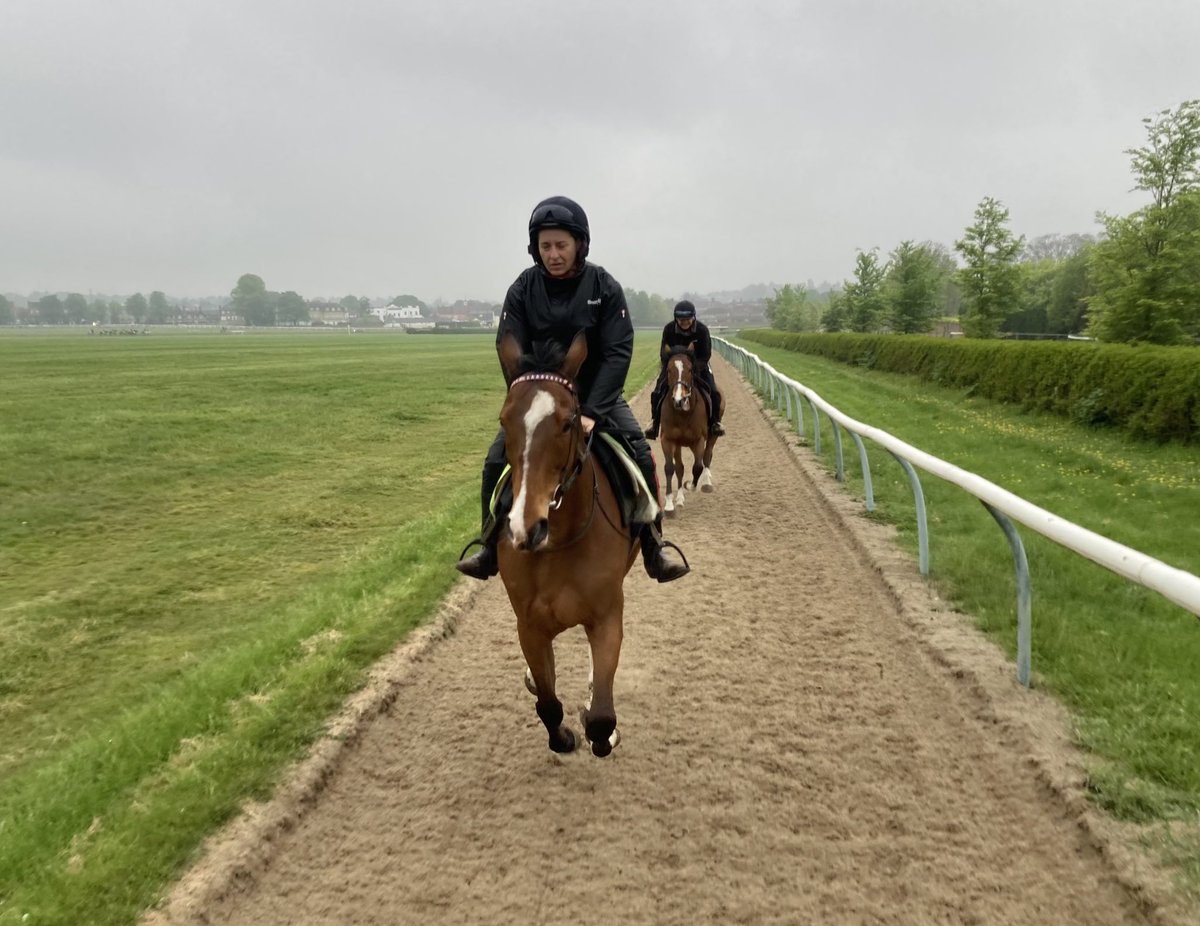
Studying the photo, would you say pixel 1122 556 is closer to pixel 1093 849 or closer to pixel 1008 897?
pixel 1093 849

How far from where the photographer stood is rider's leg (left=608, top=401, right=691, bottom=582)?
4.08m

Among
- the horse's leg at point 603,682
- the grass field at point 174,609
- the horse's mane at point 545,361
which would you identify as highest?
the horse's mane at point 545,361

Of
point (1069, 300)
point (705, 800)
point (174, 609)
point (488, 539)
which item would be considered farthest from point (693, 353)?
point (1069, 300)

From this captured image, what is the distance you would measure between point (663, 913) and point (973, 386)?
63.3 ft

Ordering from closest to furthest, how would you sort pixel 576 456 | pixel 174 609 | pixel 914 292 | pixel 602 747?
pixel 576 456 → pixel 602 747 → pixel 174 609 → pixel 914 292

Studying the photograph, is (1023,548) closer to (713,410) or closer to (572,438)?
(572,438)

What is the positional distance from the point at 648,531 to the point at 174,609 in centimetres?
486

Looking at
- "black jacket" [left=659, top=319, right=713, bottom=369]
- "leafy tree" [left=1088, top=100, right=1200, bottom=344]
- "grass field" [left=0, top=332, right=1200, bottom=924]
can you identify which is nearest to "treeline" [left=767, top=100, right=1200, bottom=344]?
"leafy tree" [left=1088, top=100, right=1200, bottom=344]

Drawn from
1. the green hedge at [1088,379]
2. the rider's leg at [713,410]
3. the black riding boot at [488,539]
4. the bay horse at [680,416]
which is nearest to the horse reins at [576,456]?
the black riding boot at [488,539]

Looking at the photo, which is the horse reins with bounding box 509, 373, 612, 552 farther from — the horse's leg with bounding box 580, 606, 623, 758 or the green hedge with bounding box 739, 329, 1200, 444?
the green hedge with bounding box 739, 329, 1200, 444

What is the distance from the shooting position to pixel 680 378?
877 centimetres

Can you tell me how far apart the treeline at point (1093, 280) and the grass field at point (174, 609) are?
59.0 feet

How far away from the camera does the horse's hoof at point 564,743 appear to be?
372 cm

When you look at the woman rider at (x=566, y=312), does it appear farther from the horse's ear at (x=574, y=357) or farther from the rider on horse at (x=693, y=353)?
the rider on horse at (x=693, y=353)
